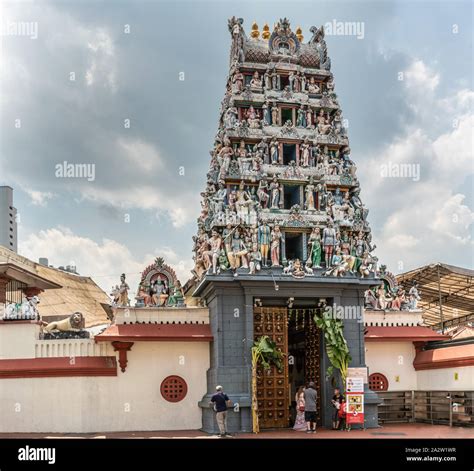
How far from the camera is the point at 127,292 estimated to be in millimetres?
24953

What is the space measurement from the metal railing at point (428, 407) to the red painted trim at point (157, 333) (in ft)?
22.4

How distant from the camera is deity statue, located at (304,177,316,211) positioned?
82.9 feet

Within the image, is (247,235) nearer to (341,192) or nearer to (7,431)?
(341,192)

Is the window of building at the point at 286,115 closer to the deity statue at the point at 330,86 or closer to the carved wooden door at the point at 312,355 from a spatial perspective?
the deity statue at the point at 330,86

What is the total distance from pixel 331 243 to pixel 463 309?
61.0 feet

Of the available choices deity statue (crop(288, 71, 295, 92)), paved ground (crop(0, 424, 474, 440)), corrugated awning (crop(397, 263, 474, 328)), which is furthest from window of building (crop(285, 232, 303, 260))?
corrugated awning (crop(397, 263, 474, 328))

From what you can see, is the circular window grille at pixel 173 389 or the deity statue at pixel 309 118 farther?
the deity statue at pixel 309 118

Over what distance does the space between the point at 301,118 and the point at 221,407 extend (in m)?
11.1

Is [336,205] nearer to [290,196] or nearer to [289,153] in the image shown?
[290,196]

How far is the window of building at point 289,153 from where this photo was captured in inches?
1041

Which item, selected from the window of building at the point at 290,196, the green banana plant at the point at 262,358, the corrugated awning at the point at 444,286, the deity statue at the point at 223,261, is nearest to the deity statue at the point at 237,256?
the deity statue at the point at 223,261

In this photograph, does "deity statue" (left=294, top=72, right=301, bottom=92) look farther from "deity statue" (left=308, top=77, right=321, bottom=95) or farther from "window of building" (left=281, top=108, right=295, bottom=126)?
"window of building" (left=281, top=108, right=295, bottom=126)

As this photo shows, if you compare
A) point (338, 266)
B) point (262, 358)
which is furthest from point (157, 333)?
point (338, 266)
